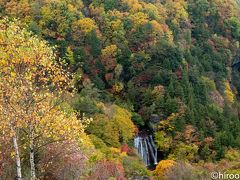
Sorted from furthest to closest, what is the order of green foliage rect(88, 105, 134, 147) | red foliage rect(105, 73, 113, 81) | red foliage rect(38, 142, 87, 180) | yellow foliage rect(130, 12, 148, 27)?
yellow foliage rect(130, 12, 148, 27), red foliage rect(105, 73, 113, 81), green foliage rect(88, 105, 134, 147), red foliage rect(38, 142, 87, 180)

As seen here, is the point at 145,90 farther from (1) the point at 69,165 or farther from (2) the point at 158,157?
(1) the point at 69,165

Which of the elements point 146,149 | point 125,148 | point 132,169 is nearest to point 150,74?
point 146,149

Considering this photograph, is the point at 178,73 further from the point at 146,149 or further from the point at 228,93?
the point at 146,149

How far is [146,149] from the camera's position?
55.0 metres

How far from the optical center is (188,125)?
2231 inches

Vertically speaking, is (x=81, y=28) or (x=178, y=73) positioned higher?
(x=81, y=28)

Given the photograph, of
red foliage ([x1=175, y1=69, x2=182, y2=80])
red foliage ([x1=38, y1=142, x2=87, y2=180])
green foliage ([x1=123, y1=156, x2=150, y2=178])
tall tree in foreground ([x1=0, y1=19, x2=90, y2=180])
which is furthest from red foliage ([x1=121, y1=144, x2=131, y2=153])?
tall tree in foreground ([x1=0, y1=19, x2=90, y2=180])

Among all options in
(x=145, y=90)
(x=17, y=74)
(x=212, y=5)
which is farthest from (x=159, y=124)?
(x=17, y=74)

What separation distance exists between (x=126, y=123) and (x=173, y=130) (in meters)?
7.86

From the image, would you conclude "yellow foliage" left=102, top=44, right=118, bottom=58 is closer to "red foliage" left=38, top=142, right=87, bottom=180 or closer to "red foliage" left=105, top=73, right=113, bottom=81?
"red foliage" left=105, top=73, right=113, bottom=81

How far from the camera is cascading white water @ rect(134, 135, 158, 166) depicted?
178ft

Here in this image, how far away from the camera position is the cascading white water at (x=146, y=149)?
5414 centimetres

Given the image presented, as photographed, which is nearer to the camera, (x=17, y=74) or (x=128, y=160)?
(x=17, y=74)

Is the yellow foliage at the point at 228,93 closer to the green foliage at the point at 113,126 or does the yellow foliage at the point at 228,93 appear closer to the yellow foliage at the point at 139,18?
the yellow foliage at the point at 139,18
